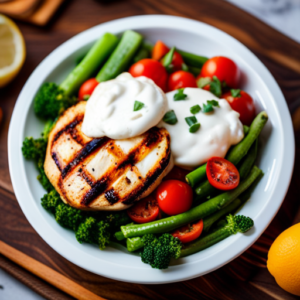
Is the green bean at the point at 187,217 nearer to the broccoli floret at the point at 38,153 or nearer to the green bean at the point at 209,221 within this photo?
the green bean at the point at 209,221

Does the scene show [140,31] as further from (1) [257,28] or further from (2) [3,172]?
(2) [3,172]

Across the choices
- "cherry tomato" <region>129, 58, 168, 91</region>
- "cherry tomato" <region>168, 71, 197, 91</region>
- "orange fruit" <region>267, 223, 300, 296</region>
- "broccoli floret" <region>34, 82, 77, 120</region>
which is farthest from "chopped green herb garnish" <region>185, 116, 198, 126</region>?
"broccoli floret" <region>34, 82, 77, 120</region>

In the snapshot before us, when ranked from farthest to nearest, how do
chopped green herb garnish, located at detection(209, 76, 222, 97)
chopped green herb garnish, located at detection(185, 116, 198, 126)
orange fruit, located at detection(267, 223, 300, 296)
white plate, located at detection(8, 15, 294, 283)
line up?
chopped green herb garnish, located at detection(209, 76, 222, 97)
chopped green herb garnish, located at detection(185, 116, 198, 126)
white plate, located at detection(8, 15, 294, 283)
orange fruit, located at detection(267, 223, 300, 296)

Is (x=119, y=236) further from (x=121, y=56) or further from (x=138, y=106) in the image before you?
(x=121, y=56)

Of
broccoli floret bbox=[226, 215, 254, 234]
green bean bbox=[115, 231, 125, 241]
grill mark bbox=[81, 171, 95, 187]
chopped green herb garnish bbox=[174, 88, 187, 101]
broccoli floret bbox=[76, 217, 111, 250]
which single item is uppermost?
→ chopped green herb garnish bbox=[174, 88, 187, 101]

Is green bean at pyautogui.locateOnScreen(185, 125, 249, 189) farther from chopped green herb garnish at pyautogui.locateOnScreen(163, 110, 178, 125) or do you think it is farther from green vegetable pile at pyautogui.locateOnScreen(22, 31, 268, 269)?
chopped green herb garnish at pyautogui.locateOnScreen(163, 110, 178, 125)


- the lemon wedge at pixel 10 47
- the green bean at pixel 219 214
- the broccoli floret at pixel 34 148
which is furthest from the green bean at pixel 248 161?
the lemon wedge at pixel 10 47

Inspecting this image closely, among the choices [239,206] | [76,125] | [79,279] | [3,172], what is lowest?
[79,279]

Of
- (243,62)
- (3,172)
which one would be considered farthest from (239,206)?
(3,172)
